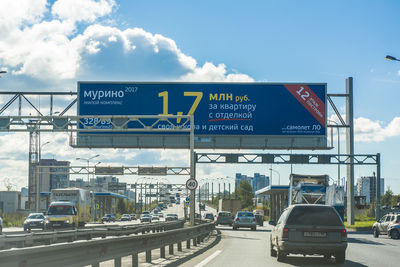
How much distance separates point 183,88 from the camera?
3922 centimetres

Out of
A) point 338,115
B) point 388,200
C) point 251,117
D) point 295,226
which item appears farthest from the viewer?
point 388,200

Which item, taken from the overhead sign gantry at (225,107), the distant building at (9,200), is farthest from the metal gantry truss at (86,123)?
the distant building at (9,200)

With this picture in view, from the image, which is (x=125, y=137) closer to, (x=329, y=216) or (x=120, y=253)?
(x=329, y=216)

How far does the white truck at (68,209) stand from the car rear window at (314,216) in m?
27.1

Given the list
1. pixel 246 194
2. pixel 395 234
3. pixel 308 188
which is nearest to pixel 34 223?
pixel 308 188

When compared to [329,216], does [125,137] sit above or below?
above

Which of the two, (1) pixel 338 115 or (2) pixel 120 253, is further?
(1) pixel 338 115

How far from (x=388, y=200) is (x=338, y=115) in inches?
4663

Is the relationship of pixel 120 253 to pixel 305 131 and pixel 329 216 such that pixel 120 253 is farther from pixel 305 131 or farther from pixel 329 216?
pixel 305 131

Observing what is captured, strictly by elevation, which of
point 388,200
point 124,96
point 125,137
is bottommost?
point 388,200

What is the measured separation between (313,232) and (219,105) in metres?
24.2

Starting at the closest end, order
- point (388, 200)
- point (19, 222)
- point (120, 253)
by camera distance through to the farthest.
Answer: point (120, 253) → point (19, 222) → point (388, 200)

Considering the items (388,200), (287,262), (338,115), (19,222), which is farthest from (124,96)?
(388,200)

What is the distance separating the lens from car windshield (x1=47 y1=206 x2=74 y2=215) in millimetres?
40562
